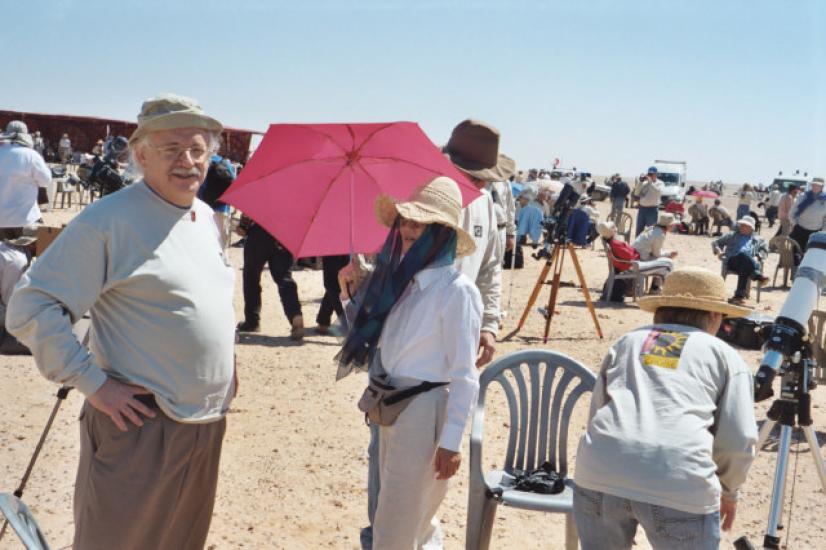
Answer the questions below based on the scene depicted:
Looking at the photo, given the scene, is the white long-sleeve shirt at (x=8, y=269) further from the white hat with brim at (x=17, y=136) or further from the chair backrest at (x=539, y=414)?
the chair backrest at (x=539, y=414)

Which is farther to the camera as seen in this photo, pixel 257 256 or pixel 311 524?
pixel 257 256

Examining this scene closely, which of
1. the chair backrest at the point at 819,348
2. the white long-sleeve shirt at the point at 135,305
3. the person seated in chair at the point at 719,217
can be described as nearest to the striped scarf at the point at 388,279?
the white long-sleeve shirt at the point at 135,305

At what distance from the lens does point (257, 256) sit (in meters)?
8.31

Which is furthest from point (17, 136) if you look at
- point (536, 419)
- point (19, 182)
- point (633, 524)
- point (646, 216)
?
point (646, 216)

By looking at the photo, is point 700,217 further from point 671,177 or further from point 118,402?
point 118,402

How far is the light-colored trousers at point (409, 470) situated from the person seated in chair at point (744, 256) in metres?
10.5

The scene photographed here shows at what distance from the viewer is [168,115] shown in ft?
8.31

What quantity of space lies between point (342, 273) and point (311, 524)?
172 cm

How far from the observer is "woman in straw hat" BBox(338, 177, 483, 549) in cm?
281

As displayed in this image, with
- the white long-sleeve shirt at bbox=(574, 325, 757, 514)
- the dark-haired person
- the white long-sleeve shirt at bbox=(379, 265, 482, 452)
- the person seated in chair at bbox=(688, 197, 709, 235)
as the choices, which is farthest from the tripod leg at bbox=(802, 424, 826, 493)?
the person seated in chair at bbox=(688, 197, 709, 235)

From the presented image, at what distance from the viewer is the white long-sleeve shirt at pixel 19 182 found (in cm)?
718

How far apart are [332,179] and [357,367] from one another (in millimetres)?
1030

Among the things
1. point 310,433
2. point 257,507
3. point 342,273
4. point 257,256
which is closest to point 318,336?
point 257,256

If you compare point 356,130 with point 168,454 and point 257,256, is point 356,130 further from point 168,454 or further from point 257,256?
point 257,256
